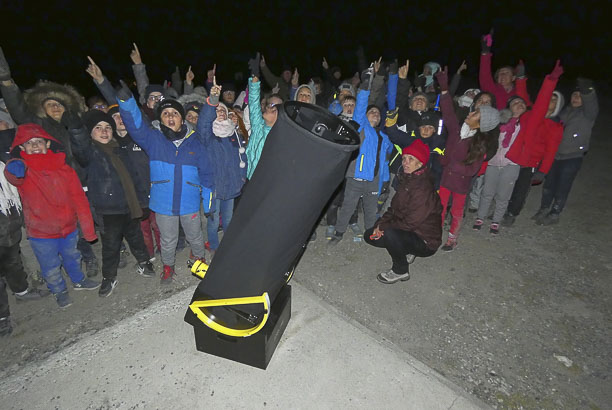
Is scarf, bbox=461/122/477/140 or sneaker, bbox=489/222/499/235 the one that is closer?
scarf, bbox=461/122/477/140

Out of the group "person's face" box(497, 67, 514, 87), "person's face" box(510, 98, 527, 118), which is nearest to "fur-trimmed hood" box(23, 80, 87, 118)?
"person's face" box(510, 98, 527, 118)

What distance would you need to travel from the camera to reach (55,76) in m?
12.9

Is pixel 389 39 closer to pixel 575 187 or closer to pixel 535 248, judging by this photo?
pixel 575 187

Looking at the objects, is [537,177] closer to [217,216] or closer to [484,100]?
[484,100]

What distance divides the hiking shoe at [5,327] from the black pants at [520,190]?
653 centimetres

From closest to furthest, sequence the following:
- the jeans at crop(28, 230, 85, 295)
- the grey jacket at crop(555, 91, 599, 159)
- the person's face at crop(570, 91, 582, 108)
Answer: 1. the jeans at crop(28, 230, 85, 295)
2. the grey jacket at crop(555, 91, 599, 159)
3. the person's face at crop(570, 91, 582, 108)

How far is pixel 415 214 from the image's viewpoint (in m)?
3.74

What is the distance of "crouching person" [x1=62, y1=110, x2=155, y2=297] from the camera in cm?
328

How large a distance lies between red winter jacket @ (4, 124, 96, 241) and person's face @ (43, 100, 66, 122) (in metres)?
0.86

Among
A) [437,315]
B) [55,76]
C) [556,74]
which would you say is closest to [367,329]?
[437,315]

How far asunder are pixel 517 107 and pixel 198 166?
425 centimetres

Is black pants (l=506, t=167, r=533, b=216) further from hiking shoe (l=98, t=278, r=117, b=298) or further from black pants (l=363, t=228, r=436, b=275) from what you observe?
hiking shoe (l=98, t=278, r=117, b=298)

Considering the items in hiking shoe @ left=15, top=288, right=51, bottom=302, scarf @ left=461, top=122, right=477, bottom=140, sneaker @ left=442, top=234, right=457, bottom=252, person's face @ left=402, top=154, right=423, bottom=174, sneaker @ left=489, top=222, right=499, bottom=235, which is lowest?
hiking shoe @ left=15, top=288, right=51, bottom=302

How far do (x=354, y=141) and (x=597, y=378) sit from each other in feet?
10.00
